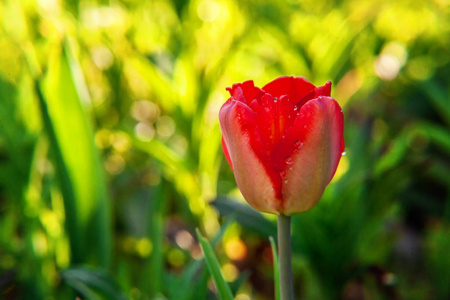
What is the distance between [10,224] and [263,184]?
89 centimetres

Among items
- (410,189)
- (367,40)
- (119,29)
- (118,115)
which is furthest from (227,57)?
(367,40)

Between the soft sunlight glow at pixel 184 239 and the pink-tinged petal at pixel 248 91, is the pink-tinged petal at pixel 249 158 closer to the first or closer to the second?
the pink-tinged petal at pixel 248 91

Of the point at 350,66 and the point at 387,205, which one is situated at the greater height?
the point at 350,66

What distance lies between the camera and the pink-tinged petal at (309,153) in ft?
1.64

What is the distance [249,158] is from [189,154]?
93 cm

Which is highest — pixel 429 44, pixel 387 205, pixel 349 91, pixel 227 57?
pixel 429 44

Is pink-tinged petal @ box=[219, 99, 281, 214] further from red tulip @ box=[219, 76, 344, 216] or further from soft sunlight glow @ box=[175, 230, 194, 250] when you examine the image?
soft sunlight glow @ box=[175, 230, 194, 250]

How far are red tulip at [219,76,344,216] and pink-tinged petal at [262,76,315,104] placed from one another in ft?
0.17

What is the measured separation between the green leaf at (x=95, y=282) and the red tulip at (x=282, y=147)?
44 centimetres

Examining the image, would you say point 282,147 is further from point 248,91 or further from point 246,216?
point 246,216

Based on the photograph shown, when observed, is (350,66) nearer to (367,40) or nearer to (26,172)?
(367,40)

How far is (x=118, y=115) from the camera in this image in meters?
1.72

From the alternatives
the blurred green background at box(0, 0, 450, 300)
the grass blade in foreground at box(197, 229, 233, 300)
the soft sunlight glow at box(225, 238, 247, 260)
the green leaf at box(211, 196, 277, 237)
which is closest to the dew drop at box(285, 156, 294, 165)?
the grass blade in foreground at box(197, 229, 233, 300)

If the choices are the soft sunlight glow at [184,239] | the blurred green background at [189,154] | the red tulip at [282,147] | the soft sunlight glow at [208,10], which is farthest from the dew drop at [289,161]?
the soft sunlight glow at [208,10]
